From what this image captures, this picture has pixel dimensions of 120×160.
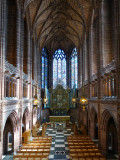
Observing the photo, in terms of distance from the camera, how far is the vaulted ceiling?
25.5 m

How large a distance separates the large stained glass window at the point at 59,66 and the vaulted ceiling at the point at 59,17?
13.4 ft

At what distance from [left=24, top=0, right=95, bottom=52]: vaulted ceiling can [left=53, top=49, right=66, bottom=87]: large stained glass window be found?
408cm

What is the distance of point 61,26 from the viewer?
37344mm

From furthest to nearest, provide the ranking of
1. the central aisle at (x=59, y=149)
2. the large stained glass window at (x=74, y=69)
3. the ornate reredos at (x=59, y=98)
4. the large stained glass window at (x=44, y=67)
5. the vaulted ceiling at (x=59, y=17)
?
the large stained glass window at (x=74, y=69), the large stained glass window at (x=44, y=67), the ornate reredos at (x=59, y=98), the vaulted ceiling at (x=59, y=17), the central aisle at (x=59, y=149)

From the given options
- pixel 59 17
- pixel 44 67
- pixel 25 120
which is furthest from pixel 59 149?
pixel 44 67

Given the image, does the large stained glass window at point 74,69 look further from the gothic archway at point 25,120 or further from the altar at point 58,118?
the gothic archway at point 25,120

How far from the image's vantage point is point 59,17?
111 feet

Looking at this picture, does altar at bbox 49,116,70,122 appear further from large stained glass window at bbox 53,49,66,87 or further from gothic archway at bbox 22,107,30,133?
gothic archway at bbox 22,107,30,133

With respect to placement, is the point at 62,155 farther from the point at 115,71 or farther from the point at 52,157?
the point at 115,71

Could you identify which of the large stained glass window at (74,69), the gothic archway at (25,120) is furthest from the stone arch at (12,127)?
the large stained glass window at (74,69)

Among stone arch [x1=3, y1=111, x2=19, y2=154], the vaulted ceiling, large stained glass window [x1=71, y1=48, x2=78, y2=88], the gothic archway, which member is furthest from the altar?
stone arch [x1=3, y1=111, x2=19, y2=154]

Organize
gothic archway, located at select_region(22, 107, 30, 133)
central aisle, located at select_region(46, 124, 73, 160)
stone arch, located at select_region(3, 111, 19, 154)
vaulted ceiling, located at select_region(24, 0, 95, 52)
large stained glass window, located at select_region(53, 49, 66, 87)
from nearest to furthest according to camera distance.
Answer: central aisle, located at select_region(46, 124, 73, 160) → stone arch, located at select_region(3, 111, 19, 154) → gothic archway, located at select_region(22, 107, 30, 133) → vaulted ceiling, located at select_region(24, 0, 95, 52) → large stained glass window, located at select_region(53, 49, 66, 87)

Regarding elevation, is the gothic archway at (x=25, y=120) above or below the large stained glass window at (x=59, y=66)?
below

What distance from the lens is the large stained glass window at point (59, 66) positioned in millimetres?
45594
